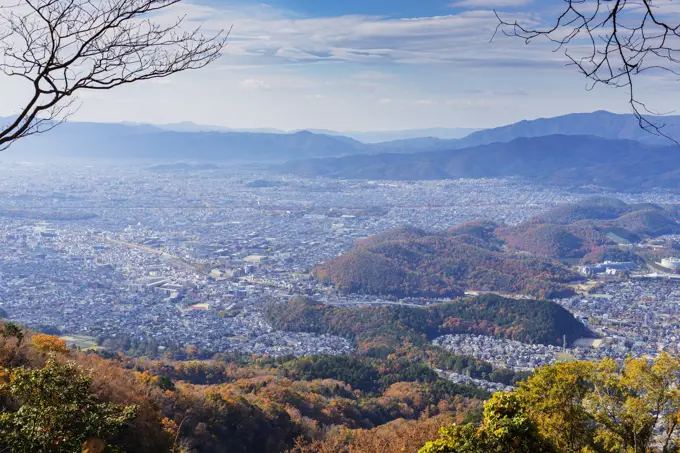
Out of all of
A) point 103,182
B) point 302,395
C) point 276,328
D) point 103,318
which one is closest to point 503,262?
point 276,328

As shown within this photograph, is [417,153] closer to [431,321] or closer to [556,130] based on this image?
[556,130]

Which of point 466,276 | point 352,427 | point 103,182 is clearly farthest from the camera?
point 103,182

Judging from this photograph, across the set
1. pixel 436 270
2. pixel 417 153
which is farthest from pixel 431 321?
pixel 417 153

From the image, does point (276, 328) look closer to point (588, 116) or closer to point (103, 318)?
point (103, 318)

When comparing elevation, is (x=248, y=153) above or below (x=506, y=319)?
above

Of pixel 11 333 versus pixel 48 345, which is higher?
pixel 11 333

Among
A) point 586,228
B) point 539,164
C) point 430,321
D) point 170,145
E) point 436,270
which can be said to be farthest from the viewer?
point 170,145
